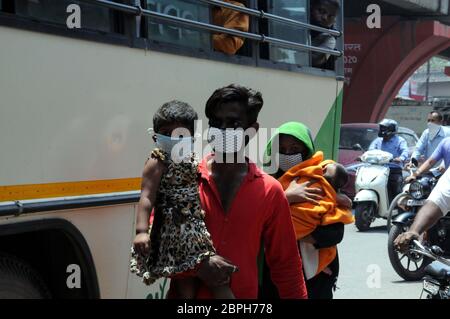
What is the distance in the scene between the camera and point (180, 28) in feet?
14.2

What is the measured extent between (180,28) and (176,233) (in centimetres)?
180

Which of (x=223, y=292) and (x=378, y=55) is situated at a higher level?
(x=378, y=55)

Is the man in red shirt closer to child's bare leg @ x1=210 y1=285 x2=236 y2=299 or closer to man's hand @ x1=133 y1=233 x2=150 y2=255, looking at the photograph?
child's bare leg @ x1=210 y1=285 x2=236 y2=299

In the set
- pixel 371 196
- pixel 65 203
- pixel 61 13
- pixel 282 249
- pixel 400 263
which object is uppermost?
pixel 61 13

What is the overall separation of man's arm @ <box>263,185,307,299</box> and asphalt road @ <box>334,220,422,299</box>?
4.02 m

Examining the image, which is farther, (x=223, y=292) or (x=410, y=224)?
(x=410, y=224)

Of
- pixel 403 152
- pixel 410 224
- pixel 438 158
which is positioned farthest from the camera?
pixel 403 152

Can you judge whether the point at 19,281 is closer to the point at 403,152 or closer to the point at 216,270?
the point at 216,270

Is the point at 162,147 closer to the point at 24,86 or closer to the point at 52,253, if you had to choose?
the point at 24,86

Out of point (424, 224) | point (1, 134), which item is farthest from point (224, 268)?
point (424, 224)

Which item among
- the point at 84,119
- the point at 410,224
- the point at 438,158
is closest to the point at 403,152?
the point at 438,158

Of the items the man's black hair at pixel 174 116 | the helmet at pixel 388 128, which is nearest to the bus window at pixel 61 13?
the man's black hair at pixel 174 116

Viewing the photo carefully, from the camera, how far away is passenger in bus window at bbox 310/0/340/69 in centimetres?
589

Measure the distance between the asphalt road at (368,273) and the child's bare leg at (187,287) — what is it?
13.8 feet
